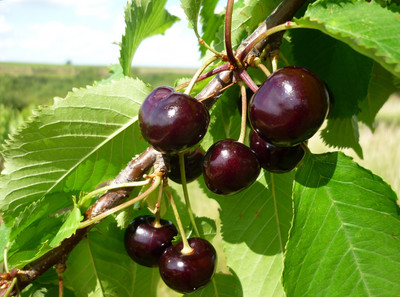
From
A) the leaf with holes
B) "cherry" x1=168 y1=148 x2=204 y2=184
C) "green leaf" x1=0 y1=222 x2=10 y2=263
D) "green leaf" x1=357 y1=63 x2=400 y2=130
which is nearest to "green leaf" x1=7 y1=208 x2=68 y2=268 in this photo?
the leaf with holes

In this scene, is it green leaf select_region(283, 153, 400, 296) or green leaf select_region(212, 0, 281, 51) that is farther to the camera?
green leaf select_region(212, 0, 281, 51)

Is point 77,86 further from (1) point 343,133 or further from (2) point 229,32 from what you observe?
(2) point 229,32

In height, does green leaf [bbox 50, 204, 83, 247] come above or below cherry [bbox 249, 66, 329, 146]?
below

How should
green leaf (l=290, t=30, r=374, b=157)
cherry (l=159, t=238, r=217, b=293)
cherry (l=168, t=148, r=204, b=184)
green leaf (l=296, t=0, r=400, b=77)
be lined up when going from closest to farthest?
green leaf (l=296, t=0, r=400, b=77) < cherry (l=159, t=238, r=217, b=293) < cherry (l=168, t=148, r=204, b=184) < green leaf (l=290, t=30, r=374, b=157)

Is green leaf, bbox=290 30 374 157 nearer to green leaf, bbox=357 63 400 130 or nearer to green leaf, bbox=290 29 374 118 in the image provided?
green leaf, bbox=290 29 374 118

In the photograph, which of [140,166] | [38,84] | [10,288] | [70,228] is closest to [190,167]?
[140,166]

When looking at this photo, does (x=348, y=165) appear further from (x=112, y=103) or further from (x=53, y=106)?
(x=53, y=106)

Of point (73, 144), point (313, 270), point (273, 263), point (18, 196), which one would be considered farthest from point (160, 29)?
point (313, 270)
